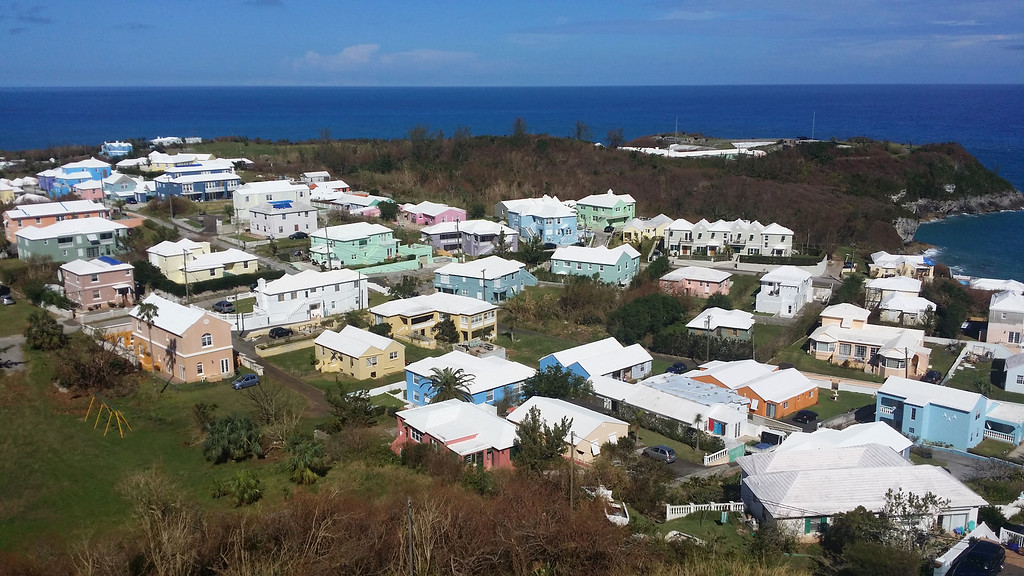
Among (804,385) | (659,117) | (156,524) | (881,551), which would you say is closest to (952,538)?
(881,551)

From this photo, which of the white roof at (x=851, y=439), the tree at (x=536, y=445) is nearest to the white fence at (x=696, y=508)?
the white roof at (x=851, y=439)

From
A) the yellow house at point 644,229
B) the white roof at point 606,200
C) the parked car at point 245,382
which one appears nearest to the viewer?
the parked car at point 245,382

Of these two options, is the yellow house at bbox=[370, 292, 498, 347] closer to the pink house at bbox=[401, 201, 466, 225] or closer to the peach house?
the peach house

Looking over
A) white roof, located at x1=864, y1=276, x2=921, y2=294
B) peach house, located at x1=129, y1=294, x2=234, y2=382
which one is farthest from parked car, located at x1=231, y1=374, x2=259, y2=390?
white roof, located at x1=864, y1=276, x2=921, y2=294

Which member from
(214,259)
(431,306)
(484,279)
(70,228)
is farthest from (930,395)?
(70,228)

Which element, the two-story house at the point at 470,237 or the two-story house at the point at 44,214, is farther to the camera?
the two-story house at the point at 470,237

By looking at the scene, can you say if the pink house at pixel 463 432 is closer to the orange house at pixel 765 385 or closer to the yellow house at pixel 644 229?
the orange house at pixel 765 385

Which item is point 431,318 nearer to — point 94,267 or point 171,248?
point 171,248
